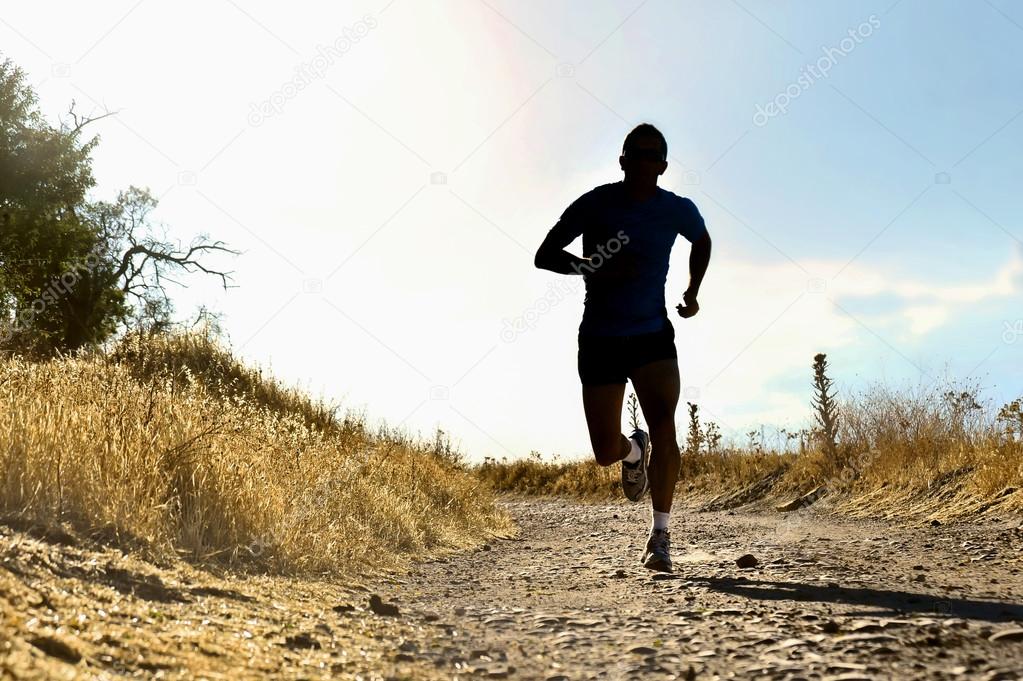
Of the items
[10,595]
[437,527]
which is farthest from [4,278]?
[10,595]

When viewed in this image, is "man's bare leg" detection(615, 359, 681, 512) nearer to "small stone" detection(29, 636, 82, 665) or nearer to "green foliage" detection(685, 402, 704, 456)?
"small stone" detection(29, 636, 82, 665)

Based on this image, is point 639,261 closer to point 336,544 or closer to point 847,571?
point 847,571

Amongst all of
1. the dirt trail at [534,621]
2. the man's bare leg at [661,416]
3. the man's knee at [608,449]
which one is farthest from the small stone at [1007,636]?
the man's knee at [608,449]

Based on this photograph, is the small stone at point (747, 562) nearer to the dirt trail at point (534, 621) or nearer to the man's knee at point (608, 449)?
the dirt trail at point (534, 621)

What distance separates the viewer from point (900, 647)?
8.52 feet

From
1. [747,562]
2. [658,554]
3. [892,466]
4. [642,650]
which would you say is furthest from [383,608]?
[892,466]

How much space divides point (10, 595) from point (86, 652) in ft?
1.60

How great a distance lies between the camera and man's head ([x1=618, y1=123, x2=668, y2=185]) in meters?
Answer: 4.92

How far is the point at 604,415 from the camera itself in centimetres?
512

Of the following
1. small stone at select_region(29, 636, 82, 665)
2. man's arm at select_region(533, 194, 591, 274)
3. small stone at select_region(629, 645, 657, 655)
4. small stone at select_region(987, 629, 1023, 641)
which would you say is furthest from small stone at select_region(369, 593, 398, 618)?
man's arm at select_region(533, 194, 591, 274)

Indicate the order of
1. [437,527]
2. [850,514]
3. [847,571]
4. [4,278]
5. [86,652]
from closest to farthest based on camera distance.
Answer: [86,652], [847,571], [437,527], [850,514], [4,278]

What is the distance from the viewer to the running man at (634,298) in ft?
16.0

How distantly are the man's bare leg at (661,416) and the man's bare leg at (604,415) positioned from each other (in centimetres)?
19

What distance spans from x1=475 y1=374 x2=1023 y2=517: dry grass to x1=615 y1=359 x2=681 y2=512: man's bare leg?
3696mm
